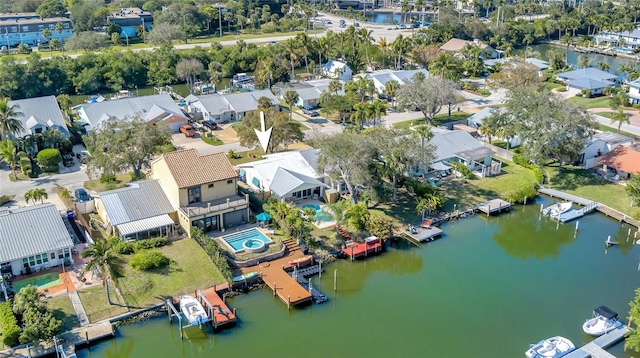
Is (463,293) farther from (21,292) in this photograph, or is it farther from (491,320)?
(21,292)

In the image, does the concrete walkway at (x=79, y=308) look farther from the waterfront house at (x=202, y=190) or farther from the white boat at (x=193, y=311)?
the waterfront house at (x=202, y=190)

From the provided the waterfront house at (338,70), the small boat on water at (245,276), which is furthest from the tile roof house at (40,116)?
the waterfront house at (338,70)

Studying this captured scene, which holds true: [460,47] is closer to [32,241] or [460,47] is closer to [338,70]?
[338,70]

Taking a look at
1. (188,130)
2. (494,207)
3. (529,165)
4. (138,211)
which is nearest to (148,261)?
(138,211)

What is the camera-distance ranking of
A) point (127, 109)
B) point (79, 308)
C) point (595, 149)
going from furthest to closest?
1. point (127, 109)
2. point (595, 149)
3. point (79, 308)

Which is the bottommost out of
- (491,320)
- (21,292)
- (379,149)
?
(491,320)

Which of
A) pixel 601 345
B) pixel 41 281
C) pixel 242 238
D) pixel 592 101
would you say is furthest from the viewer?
pixel 592 101

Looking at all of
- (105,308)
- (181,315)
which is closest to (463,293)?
(181,315)
